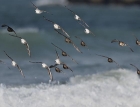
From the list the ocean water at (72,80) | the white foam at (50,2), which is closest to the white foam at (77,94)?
the ocean water at (72,80)

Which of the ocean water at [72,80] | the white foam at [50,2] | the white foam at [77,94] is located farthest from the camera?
the white foam at [50,2]

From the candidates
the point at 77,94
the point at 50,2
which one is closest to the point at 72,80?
the point at 77,94

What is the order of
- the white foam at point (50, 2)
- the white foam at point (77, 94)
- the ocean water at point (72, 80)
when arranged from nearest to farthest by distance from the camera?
the white foam at point (77, 94) < the ocean water at point (72, 80) < the white foam at point (50, 2)

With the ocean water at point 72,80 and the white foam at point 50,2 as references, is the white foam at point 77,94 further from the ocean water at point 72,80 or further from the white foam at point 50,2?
the white foam at point 50,2

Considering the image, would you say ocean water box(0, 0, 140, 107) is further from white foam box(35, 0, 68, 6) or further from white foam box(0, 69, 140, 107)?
white foam box(35, 0, 68, 6)

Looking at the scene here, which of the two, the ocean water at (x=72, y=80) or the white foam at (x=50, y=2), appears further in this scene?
the white foam at (x=50, y=2)

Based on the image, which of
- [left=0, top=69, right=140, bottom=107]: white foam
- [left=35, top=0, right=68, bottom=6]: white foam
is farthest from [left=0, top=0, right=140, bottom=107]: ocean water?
[left=35, top=0, right=68, bottom=6]: white foam

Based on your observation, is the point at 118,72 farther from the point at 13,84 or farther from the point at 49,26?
the point at 49,26

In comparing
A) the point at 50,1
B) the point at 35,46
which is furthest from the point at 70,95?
the point at 50,1

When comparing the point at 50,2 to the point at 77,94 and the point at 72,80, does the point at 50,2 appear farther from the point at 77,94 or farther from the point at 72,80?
the point at 77,94

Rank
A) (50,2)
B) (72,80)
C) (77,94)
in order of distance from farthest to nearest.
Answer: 1. (50,2)
2. (72,80)
3. (77,94)
